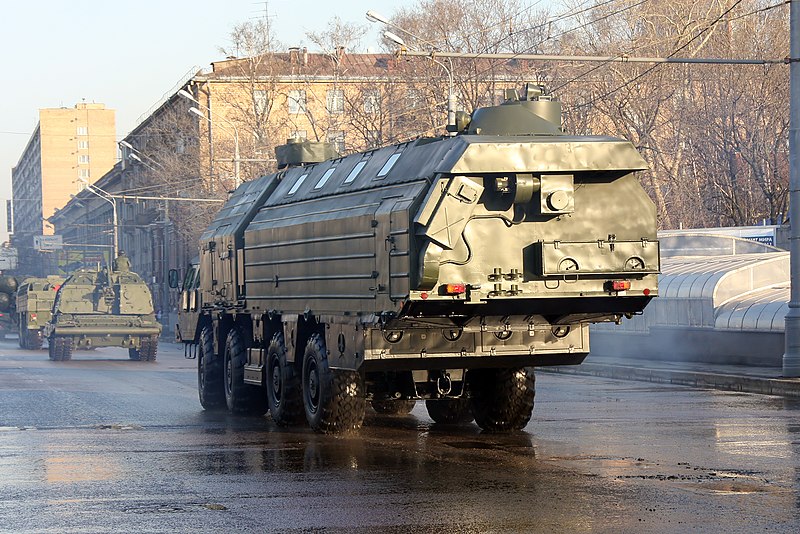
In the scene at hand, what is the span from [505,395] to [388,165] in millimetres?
2899

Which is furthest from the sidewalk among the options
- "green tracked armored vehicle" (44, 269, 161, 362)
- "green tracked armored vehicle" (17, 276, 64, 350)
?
"green tracked armored vehicle" (17, 276, 64, 350)

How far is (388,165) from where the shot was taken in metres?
14.8

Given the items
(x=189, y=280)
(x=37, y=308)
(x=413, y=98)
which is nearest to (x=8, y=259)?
(x=413, y=98)

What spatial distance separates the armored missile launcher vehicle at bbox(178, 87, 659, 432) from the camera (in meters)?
13.4

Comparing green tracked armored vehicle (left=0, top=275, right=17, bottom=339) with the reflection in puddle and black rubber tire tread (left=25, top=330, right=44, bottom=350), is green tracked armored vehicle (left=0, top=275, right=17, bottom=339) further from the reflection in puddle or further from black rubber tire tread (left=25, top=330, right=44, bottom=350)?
the reflection in puddle

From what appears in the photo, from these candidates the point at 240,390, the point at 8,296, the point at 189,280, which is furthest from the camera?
the point at 8,296

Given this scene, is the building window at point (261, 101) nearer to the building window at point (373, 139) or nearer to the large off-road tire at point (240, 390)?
the building window at point (373, 139)

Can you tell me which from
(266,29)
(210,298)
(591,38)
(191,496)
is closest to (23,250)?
(266,29)

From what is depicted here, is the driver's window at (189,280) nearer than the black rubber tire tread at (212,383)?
No

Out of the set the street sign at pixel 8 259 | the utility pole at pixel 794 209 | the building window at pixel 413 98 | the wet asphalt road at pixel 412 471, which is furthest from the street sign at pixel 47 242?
the utility pole at pixel 794 209

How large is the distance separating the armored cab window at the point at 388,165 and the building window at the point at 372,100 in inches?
1634

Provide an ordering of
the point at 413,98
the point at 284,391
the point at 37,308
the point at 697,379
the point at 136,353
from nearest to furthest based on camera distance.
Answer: the point at 284,391, the point at 697,379, the point at 136,353, the point at 37,308, the point at 413,98

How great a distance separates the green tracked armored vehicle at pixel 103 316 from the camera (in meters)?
40.7

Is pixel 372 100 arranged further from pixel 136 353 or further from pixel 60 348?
pixel 60 348
